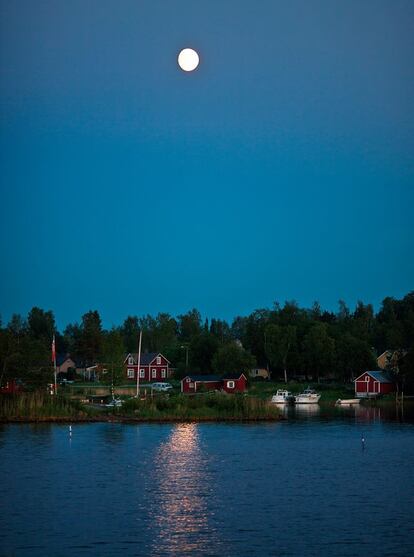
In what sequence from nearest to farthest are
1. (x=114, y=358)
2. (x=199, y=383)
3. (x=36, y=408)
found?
(x=36, y=408) < (x=114, y=358) < (x=199, y=383)

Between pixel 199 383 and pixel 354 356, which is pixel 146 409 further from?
pixel 354 356

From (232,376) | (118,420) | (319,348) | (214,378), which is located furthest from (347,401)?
(118,420)

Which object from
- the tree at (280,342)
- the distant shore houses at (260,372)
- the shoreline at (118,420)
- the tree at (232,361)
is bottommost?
the shoreline at (118,420)

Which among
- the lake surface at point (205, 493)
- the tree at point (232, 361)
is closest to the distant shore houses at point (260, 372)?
the tree at point (232, 361)

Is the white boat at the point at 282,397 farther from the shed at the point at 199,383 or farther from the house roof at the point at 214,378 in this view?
the shed at the point at 199,383

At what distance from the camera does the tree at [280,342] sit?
438 feet

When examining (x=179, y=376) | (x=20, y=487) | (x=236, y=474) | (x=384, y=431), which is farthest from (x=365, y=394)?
(x=20, y=487)

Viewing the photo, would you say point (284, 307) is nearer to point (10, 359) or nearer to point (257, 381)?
point (257, 381)

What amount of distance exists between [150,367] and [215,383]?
27.7 metres

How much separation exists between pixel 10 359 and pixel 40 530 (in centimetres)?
4863

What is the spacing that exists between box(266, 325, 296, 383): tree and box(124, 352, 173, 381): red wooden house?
2309cm

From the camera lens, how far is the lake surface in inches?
1193

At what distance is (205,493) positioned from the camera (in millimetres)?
39812

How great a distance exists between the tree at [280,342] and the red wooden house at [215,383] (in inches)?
466
